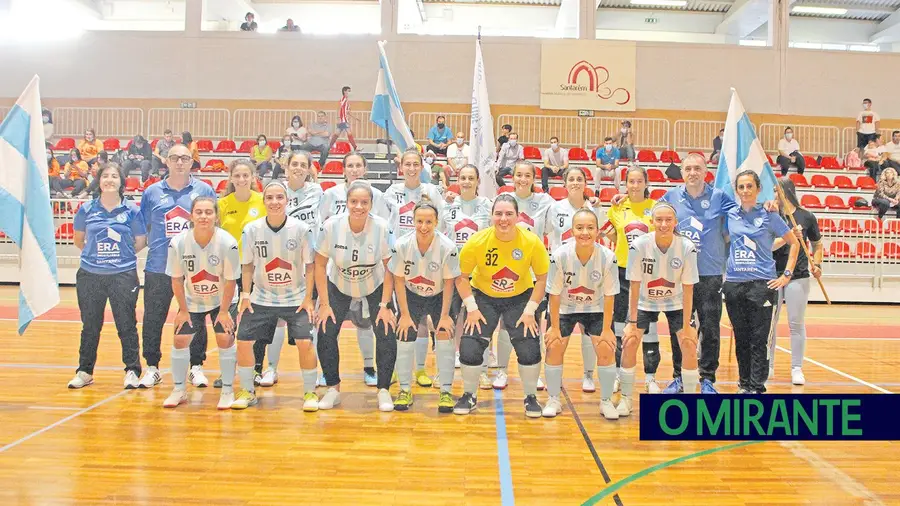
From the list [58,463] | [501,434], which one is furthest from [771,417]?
[58,463]

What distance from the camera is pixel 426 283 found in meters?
5.76

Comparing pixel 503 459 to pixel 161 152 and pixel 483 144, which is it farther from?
pixel 161 152

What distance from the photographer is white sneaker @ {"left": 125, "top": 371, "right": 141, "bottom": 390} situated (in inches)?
245

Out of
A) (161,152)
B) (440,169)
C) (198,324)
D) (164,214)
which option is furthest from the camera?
(161,152)

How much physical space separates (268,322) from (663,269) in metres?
3.06

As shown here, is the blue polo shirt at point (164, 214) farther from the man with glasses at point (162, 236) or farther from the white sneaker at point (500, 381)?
the white sneaker at point (500, 381)

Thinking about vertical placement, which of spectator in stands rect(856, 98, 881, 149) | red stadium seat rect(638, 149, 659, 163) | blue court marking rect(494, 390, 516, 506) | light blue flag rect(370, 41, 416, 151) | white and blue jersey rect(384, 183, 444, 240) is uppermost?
spectator in stands rect(856, 98, 881, 149)

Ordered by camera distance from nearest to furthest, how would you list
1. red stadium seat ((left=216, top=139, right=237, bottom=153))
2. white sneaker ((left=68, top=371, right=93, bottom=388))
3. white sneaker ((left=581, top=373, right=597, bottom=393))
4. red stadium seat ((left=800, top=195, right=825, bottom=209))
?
white sneaker ((left=68, top=371, right=93, bottom=388)) → white sneaker ((left=581, top=373, right=597, bottom=393)) → red stadium seat ((left=800, top=195, right=825, bottom=209)) → red stadium seat ((left=216, top=139, right=237, bottom=153))

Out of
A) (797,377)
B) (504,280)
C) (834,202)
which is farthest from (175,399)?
(834,202)

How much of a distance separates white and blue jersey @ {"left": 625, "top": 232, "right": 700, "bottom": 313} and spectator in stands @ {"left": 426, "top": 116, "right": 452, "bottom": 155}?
12963 mm

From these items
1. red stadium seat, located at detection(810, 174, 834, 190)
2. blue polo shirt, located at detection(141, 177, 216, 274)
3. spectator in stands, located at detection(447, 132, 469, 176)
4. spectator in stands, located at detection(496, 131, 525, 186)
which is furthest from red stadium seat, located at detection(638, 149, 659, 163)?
blue polo shirt, located at detection(141, 177, 216, 274)

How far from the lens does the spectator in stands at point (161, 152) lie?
17203mm

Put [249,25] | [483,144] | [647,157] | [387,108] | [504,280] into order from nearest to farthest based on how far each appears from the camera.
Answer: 1. [504,280]
2. [387,108]
3. [483,144]
4. [647,157]
5. [249,25]

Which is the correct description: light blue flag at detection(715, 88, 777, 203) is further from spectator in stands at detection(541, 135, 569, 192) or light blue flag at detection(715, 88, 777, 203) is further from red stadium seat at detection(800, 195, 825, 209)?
red stadium seat at detection(800, 195, 825, 209)
